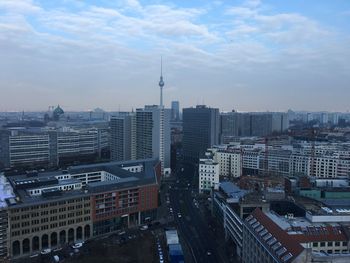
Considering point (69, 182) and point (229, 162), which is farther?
point (229, 162)

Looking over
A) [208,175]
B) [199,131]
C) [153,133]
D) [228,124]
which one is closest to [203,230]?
[208,175]

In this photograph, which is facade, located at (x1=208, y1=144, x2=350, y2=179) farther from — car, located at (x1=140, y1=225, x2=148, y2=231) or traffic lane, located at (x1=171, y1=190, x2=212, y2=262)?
car, located at (x1=140, y1=225, x2=148, y2=231)

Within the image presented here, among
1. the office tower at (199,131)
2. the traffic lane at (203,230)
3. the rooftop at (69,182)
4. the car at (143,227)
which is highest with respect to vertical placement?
the office tower at (199,131)

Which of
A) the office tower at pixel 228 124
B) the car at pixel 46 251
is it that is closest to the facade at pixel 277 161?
the car at pixel 46 251

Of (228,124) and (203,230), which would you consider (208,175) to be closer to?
(203,230)

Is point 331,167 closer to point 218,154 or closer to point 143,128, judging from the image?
point 218,154

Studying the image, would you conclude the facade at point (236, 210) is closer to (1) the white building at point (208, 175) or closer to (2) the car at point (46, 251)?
(1) the white building at point (208, 175)

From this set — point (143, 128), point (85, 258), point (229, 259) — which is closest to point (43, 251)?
point (85, 258)
